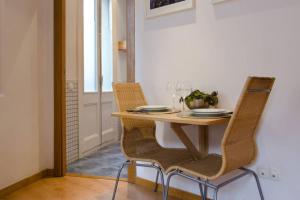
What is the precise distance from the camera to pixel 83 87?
3580 millimetres

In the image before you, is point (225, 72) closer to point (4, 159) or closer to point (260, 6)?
point (260, 6)

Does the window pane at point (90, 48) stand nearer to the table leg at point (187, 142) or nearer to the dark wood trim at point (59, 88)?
the dark wood trim at point (59, 88)

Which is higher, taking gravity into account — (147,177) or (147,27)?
(147,27)

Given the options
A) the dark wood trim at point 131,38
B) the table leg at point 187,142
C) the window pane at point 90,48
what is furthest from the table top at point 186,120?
the window pane at point 90,48

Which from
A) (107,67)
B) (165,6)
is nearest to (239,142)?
(165,6)

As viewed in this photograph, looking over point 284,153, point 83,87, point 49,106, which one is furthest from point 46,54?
point 284,153

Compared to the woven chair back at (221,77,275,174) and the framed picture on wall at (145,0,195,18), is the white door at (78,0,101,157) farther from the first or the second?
the woven chair back at (221,77,275,174)

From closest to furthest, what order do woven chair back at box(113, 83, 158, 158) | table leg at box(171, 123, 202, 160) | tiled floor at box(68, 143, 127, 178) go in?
table leg at box(171, 123, 202, 160) → woven chair back at box(113, 83, 158, 158) → tiled floor at box(68, 143, 127, 178)

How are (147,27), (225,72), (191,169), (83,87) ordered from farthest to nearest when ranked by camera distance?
(83,87), (147,27), (225,72), (191,169)

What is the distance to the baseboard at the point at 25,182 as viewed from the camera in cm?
237

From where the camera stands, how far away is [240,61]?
1929mm

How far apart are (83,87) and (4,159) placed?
144 cm

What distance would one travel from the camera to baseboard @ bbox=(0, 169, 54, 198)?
2.37 metres

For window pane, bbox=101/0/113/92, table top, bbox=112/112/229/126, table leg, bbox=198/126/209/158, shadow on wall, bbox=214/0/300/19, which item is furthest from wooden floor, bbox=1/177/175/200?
window pane, bbox=101/0/113/92
